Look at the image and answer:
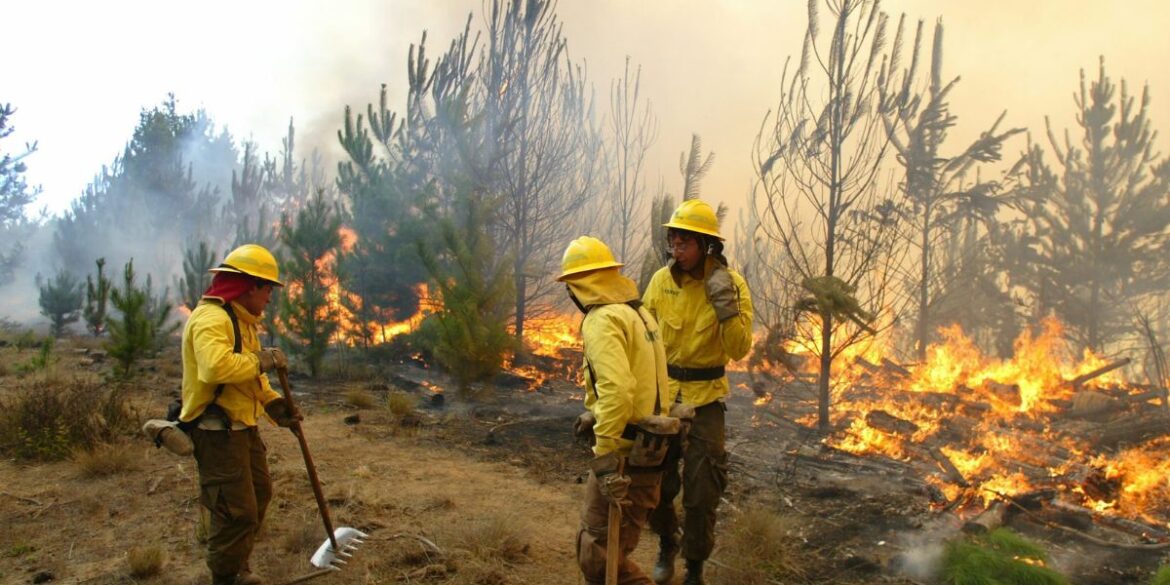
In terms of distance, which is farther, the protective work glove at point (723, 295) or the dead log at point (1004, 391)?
the dead log at point (1004, 391)

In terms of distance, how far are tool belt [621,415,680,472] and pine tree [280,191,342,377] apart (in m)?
9.51

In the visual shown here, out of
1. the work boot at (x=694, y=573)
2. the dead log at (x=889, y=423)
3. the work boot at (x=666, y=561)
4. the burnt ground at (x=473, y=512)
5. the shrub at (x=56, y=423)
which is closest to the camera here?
the work boot at (x=694, y=573)

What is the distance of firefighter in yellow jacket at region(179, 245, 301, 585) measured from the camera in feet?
11.0

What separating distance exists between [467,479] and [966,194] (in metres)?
8.83

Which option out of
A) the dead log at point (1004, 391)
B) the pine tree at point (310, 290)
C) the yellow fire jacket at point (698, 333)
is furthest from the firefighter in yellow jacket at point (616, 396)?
the pine tree at point (310, 290)

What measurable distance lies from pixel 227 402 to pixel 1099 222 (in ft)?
54.2

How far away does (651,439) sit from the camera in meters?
2.79

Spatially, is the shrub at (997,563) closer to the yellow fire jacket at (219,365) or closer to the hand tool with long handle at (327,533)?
the hand tool with long handle at (327,533)

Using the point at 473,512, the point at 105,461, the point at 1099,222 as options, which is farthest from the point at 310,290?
the point at 1099,222

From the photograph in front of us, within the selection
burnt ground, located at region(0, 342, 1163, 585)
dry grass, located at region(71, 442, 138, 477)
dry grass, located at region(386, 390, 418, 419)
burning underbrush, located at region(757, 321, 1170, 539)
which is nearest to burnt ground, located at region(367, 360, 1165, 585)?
burnt ground, located at region(0, 342, 1163, 585)

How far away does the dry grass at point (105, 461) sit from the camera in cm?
576

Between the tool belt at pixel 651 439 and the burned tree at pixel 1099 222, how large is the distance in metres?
13.5

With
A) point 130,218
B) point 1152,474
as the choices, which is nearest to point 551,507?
point 1152,474

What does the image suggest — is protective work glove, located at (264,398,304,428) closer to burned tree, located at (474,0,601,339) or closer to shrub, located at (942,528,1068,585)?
shrub, located at (942,528,1068,585)
